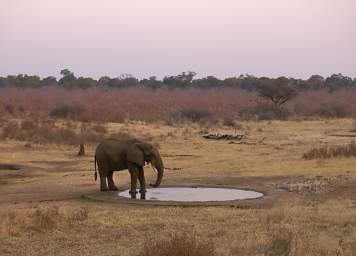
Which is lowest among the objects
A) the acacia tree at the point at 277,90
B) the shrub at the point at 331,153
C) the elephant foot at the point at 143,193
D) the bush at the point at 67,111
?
the elephant foot at the point at 143,193

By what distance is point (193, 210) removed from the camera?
14172 millimetres

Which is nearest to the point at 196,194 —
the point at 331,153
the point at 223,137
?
the point at 331,153

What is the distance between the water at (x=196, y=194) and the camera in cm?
1630

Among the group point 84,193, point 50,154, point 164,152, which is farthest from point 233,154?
point 84,193

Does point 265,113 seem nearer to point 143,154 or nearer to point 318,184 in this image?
point 318,184

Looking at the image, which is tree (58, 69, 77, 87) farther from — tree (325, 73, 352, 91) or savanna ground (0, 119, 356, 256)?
savanna ground (0, 119, 356, 256)

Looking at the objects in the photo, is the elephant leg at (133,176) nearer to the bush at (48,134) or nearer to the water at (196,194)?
the water at (196,194)

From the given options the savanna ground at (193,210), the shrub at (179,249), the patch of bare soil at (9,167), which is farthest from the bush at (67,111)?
the shrub at (179,249)

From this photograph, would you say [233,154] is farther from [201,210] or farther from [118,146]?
[201,210]

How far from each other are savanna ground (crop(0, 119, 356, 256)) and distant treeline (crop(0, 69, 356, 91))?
267 ft

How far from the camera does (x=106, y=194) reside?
16.8 meters

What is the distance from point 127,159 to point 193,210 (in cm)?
376

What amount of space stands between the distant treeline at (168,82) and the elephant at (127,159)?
292 ft

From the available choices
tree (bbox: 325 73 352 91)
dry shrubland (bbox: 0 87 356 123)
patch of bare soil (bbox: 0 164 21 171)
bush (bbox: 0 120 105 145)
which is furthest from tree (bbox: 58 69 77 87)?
patch of bare soil (bbox: 0 164 21 171)
